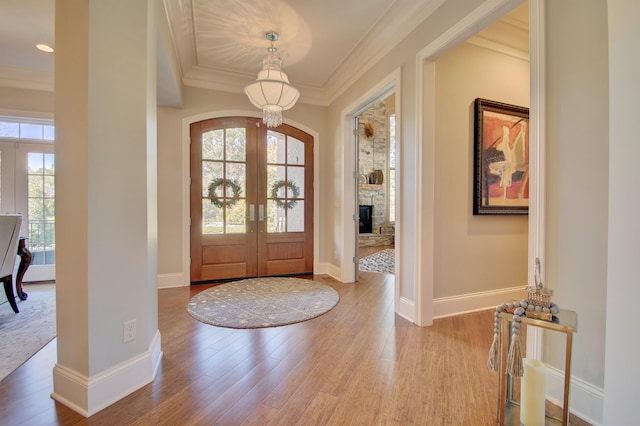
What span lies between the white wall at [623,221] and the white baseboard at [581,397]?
0.40 meters

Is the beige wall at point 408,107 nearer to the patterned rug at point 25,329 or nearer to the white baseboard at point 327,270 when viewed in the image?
the white baseboard at point 327,270

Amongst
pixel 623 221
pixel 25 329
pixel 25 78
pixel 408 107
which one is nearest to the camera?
pixel 623 221

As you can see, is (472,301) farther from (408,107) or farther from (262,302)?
(262,302)

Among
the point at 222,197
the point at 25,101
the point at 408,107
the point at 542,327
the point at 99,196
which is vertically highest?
the point at 25,101

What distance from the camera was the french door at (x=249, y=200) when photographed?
4.10m

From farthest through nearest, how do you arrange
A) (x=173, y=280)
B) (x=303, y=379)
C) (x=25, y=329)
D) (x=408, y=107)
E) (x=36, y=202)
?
(x=36, y=202) < (x=173, y=280) < (x=408, y=107) < (x=25, y=329) < (x=303, y=379)

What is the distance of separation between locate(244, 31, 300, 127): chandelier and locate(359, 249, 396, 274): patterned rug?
10.5ft

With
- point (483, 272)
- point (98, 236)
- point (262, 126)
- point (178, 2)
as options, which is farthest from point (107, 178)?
point (483, 272)

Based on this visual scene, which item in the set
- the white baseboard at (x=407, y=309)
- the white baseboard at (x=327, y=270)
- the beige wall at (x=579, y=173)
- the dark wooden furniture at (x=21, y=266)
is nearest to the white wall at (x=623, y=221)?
the beige wall at (x=579, y=173)

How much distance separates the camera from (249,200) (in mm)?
4320

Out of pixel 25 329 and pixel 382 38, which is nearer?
pixel 25 329

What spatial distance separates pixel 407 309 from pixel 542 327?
1577 mm

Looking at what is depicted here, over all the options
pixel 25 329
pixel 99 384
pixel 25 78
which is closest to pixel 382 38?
pixel 99 384

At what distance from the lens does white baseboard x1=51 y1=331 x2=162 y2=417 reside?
57.6 inches
